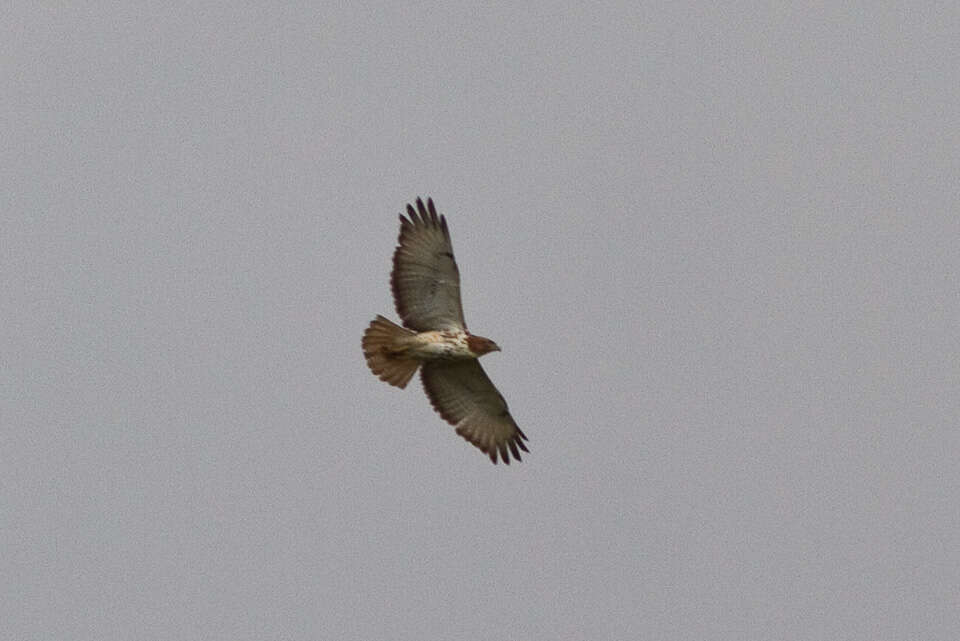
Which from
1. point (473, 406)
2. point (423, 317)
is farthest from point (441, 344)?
point (473, 406)

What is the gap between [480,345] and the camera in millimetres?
25781

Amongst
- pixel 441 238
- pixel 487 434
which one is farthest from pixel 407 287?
pixel 487 434

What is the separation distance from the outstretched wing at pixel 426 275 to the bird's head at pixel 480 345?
25 cm

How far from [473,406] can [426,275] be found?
99.5 inches

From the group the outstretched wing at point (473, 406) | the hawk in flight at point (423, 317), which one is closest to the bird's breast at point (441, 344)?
the hawk in flight at point (423, 317)

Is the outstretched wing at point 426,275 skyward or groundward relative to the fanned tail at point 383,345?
skyward

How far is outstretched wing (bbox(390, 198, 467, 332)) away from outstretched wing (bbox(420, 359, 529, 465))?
0.80 meters

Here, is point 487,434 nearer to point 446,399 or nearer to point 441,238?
point 446,399

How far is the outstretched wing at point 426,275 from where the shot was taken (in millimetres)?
25469

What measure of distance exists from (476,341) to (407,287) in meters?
1.19

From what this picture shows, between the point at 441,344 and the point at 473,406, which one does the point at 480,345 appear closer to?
the point at 441,344

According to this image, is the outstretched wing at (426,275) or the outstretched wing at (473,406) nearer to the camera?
the outstretched wing at (426,275)

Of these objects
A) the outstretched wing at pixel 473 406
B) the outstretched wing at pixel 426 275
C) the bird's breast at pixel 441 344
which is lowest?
the outstretched wing at pixel 473 406

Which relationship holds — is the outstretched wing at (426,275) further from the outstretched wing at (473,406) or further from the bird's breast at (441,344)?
the outstretched wing at (473,406)
